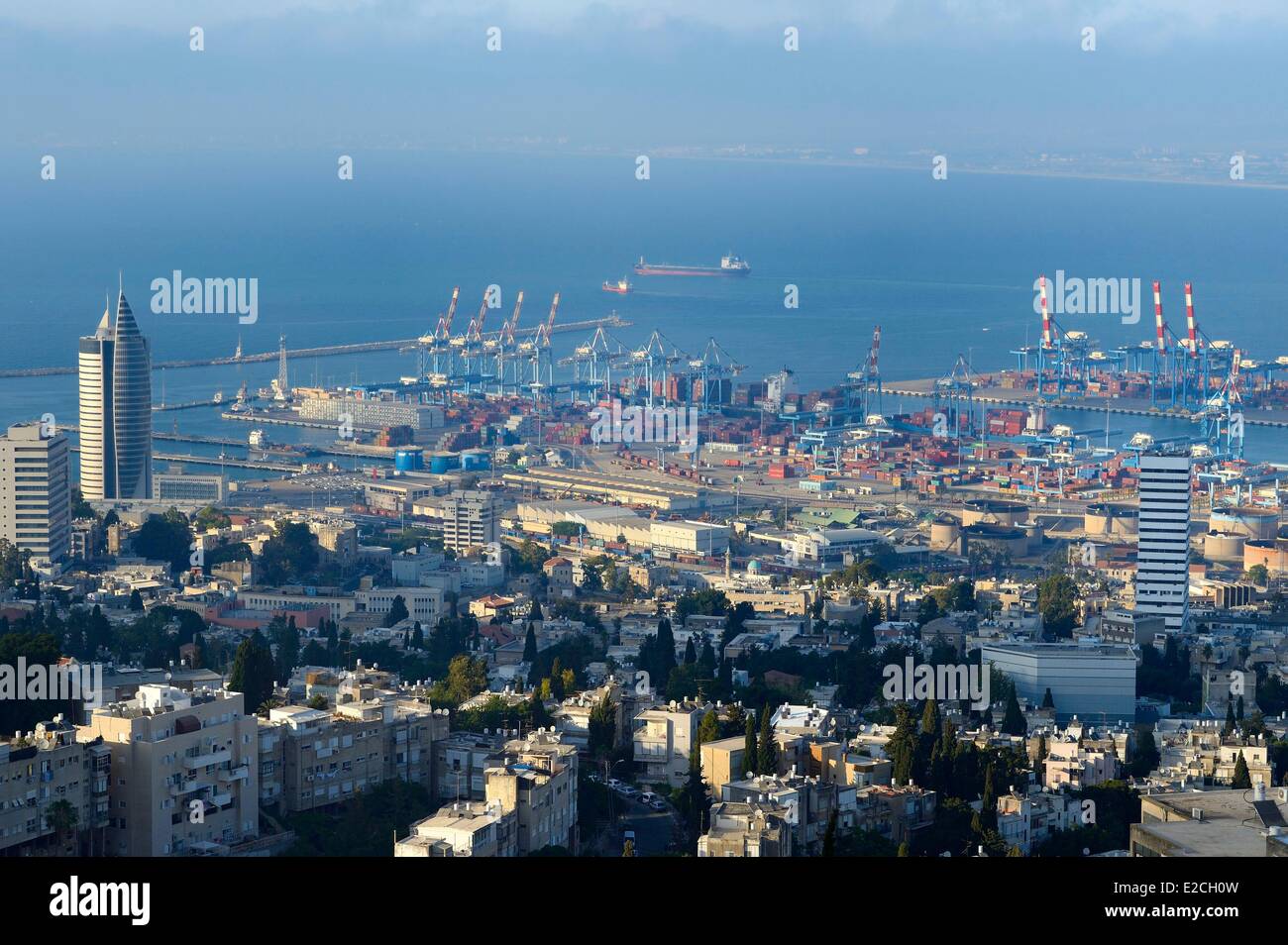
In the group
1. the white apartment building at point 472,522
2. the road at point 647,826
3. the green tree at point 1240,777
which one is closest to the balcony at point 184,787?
the road at point 647,826

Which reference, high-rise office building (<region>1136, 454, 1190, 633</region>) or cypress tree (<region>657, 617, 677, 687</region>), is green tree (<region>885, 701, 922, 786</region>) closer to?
cypress tree (<region>657, 617, 677, 687</region>)

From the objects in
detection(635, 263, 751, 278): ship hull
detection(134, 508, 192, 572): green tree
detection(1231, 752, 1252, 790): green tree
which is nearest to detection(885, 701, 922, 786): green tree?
detection(1231, 752, 1252, 790): green tree

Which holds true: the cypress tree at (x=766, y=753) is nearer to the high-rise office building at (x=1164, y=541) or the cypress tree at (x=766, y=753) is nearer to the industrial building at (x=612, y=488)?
the high-rise office building at (x=1164, y=541)

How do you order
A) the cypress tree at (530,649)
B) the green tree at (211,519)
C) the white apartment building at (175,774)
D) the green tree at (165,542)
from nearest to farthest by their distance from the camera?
the white apartment building at (175,774)
the cypress tree at (530,649)
the green tree at (165,542)
the green tree at (211,519)

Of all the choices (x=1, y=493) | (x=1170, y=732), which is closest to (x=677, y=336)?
(x=1, y=493)

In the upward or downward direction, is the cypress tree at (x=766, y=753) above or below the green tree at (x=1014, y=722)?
above

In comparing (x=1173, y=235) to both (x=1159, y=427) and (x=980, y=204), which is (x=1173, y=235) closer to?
(x=980, y=204)

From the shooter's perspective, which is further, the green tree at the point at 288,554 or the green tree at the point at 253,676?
the green tree at the point at 288,554

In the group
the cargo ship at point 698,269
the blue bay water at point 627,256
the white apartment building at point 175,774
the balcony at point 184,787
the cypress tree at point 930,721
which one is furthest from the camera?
the cargo ship at point 698,269
